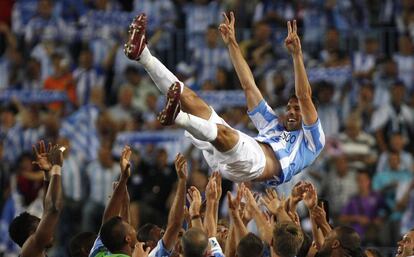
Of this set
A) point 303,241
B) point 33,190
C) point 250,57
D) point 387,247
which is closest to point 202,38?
point 250,57

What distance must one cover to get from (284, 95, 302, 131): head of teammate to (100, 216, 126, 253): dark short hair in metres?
2.89

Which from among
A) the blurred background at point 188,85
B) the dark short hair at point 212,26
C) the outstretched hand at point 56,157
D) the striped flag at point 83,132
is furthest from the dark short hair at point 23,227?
the dark short hair at point 212,26

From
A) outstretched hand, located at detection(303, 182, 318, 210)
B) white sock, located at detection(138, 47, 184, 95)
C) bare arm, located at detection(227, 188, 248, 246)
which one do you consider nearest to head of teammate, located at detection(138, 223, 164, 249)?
bare arm, located at detection(227, 188, 248, 246)

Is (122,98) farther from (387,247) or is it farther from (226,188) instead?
(387,247)

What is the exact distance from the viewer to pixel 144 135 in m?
20.0

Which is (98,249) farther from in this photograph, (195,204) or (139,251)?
Result: (195,204)

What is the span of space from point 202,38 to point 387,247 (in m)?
5.01

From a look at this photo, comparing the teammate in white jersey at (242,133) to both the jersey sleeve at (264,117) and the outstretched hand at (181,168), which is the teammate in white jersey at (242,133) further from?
the outstretched hand at (181,168)

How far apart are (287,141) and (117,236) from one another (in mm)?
2840

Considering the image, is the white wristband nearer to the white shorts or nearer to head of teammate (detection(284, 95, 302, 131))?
the white shorts

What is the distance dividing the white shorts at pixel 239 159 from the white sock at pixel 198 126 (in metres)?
0.36

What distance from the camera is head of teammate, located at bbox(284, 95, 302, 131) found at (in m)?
14.0

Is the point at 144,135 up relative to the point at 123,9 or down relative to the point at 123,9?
down

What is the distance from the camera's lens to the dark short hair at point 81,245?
12.3 metres
